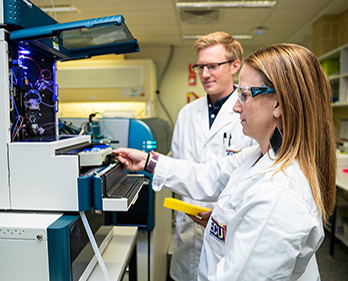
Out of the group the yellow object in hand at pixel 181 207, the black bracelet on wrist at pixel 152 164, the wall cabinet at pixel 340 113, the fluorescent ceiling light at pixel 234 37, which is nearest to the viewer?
the yellow object in hand at pixel 181 207

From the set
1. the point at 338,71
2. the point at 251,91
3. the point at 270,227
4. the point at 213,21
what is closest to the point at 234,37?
the point at 213,21

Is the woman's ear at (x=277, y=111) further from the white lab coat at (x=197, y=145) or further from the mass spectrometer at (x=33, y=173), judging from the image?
the white lab coat at (x=197, y=145)

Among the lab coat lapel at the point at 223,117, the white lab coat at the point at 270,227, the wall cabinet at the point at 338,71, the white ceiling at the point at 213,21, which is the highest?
the white ceiling at the point at 213,21

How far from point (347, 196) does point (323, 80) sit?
9.18 ft

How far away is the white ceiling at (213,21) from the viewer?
3225 millimetres

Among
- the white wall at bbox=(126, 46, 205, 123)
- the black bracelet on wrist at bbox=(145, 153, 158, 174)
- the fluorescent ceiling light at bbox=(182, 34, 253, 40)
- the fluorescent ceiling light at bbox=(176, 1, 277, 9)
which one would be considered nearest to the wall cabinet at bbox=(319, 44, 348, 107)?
the fluorescent ceiling light at bbox=(176, 1, 277, 9)

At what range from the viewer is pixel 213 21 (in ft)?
12.3

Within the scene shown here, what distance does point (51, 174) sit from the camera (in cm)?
89

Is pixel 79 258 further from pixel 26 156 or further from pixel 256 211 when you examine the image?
pixel 256 211

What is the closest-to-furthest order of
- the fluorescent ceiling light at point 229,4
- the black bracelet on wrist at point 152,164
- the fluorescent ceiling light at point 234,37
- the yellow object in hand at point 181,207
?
1. the yellow object in hand at point 181,207
2. the black bracelet on wrist at point 152,164
3. the fluorescent ceiling light at point 229,4
4. the fluorescent ceiling light at point 234,37

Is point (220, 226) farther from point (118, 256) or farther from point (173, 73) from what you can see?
point (173, 73)

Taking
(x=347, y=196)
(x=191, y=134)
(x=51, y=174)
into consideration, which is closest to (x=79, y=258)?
(x=51, y=174)

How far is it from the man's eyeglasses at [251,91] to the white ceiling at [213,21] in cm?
268

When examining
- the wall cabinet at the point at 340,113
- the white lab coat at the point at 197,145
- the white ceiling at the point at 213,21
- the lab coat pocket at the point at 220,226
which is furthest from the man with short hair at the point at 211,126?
the white ceiling at the point at 213,21
